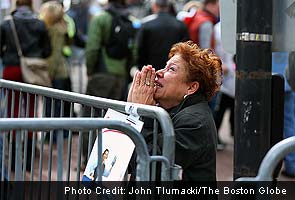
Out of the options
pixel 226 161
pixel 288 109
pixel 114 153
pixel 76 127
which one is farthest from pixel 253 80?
pixel 226 161

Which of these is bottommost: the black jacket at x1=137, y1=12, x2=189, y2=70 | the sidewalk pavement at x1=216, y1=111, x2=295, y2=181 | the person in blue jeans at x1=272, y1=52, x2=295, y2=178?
the sidewalk pavement at x1=216, y1=111, x2=295, y2=181

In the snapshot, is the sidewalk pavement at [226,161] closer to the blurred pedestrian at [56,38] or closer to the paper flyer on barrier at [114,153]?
the blurred pedestrian at [56,38]

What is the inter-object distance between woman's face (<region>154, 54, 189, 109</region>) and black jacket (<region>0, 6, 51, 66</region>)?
4.86 meters

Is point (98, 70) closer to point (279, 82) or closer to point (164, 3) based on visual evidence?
point (164, 3)

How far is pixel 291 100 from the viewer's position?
317 inches

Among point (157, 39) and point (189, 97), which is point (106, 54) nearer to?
point (157, 39)

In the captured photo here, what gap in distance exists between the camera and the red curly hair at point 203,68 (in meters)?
3.92

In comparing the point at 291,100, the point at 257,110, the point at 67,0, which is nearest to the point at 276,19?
the point at 257,110

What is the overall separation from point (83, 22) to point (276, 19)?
15.4 meters

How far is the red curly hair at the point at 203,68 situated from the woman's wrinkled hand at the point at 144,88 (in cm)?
22

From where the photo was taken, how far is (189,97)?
3.85 metres

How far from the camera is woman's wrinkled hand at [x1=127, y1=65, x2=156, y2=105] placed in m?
3.77

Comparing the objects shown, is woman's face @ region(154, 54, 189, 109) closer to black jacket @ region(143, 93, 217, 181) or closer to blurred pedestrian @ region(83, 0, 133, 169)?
black jacket @ region(143, 93, 217, 181)

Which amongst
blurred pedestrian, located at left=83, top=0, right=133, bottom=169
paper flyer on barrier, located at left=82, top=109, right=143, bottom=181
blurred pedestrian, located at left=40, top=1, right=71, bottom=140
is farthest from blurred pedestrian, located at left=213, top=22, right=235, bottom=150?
paper flyer on barrier, located at left=82, top=109, right=143, bottom=181
